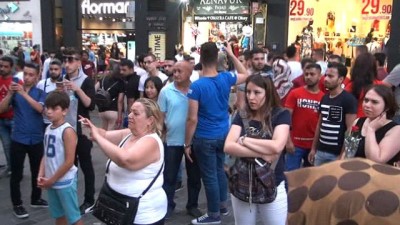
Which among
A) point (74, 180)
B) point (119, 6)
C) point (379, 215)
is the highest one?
point (119, 6)

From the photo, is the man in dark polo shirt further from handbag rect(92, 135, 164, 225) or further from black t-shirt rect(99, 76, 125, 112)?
handbag rect(92, 135, 164, 225)

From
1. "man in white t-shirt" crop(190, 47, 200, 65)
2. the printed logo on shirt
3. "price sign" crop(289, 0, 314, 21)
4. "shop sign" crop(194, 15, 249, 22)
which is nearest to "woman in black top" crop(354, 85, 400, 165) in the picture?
the printed logo on shirt

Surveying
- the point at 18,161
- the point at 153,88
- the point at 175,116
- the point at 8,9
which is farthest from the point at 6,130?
the point at 8,9

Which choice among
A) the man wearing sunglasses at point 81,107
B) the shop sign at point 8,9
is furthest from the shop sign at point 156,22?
the man wearing sunglasses at point 81,107

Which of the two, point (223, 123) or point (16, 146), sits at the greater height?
point (223, 123)

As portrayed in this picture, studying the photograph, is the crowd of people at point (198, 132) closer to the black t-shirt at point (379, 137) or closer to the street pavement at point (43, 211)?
the black t-shirt at point (379, 137)

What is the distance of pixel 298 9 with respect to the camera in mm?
17703

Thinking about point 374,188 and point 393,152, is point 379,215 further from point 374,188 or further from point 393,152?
point 393,152

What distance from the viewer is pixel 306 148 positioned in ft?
18.1

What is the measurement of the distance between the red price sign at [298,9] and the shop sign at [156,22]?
198 inches

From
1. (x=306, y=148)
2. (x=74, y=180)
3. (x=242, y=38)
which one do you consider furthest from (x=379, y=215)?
(x=242, y=38)

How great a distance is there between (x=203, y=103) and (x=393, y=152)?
2.33m

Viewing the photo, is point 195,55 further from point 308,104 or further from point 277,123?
point 277,123

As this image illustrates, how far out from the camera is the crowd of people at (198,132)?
328cm
